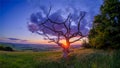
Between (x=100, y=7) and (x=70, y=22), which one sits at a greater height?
(x=100, y=7)

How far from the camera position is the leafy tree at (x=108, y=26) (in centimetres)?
2604

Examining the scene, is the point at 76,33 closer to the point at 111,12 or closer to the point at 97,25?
the point at 97,25

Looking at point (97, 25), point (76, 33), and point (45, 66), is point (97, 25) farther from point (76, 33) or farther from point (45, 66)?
point (45, 66)

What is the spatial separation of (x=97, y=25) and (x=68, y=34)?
4015 millimetres

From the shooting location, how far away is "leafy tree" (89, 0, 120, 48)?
26038 millimetres

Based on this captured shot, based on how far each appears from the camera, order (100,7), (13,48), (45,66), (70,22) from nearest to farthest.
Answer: (45,66)
(70,22)
(100,7)
(13,48)

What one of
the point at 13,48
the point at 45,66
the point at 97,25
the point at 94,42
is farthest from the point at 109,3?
the point at 13,48

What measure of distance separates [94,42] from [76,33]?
108 inches

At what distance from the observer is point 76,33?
27141 mm

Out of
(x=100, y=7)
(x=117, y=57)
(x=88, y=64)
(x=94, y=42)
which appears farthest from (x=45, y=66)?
(x=100, y=7)

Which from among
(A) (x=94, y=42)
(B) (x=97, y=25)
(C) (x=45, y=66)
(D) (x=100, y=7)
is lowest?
(C) (x=45, y=66)

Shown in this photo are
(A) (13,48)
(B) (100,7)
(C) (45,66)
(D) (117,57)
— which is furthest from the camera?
(A) (13,48)

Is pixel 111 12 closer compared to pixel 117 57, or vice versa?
pixel 117 57

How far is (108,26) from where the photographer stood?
26219 millimetres
